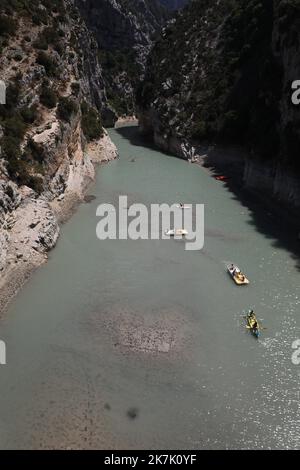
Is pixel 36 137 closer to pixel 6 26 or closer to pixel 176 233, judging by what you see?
pixel 6 26

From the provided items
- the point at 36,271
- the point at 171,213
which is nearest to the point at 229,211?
the point at 171,213

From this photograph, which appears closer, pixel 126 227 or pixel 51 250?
pixel 51 250

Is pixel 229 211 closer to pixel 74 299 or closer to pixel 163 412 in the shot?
pixel 74 299

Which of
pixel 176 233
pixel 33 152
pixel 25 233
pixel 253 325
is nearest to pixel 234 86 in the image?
pixel 176 233

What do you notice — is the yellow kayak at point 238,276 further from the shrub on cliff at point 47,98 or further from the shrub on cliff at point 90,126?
the shrub on cliff at point 90,126

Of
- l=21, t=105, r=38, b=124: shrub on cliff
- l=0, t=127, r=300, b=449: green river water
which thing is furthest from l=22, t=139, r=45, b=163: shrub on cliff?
l=0, t=127, r=300, b=449: green river water

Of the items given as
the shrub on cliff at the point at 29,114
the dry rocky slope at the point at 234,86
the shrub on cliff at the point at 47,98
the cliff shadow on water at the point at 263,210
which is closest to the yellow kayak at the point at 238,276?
the cliff shadow on water at the point at 263,210
